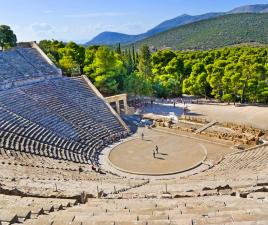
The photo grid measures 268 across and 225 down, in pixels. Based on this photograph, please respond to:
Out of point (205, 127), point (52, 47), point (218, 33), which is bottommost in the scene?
point (205, 127)

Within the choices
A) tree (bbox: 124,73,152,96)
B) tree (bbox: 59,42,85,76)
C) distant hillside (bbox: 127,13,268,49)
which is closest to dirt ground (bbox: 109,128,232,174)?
tree (bbox: 124,73,152,96)

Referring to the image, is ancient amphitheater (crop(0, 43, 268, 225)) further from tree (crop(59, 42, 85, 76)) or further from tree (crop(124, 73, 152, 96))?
tree (crop(124, 73, 152, 96))

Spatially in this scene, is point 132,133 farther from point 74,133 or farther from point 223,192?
point 223,192

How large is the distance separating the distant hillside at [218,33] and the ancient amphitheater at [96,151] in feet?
371

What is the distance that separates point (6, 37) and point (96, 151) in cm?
3092

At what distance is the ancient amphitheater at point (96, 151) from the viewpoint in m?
12.6

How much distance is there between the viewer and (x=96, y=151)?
88.2 ft

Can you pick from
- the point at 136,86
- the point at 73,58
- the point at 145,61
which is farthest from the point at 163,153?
the point at 145,61

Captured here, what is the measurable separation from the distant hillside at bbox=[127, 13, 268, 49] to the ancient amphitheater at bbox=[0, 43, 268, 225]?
371 feet

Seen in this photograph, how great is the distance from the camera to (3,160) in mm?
17906

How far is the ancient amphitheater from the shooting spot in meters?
12.6

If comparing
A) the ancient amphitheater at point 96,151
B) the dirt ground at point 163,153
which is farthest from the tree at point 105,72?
the dirt ground at point 163,153

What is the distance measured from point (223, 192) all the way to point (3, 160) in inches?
469

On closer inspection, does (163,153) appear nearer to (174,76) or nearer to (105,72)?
(105,72)
